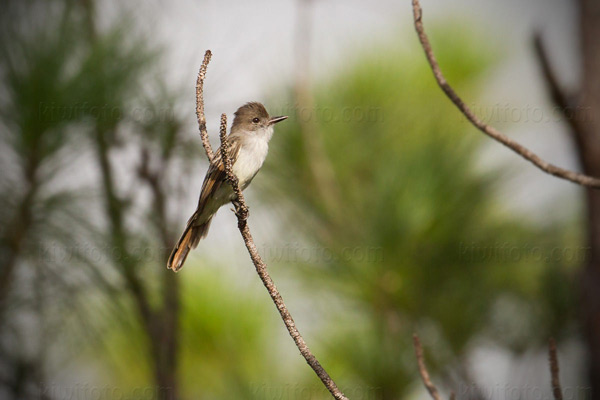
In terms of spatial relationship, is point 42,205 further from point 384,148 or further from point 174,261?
point 384,148

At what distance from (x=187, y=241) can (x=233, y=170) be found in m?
0.44

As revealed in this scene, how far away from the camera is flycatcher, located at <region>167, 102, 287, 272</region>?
310 centimetres

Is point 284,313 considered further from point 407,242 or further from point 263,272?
point 407,242

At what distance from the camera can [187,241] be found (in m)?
3.12

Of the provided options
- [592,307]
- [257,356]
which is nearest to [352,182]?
[257,356]

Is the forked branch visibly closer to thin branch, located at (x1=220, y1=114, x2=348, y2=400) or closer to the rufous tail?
thin branch, located at (x1=220, y1=114, x2=348, y2=400)

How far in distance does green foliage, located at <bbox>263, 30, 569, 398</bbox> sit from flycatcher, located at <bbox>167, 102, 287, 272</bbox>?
0.90 feet

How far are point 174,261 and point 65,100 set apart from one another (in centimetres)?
80

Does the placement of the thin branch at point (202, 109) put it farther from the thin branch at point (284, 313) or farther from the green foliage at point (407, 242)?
the green foliage at point (407, 242)

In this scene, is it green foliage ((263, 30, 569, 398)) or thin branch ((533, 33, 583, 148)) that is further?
green foliage ((263, 30, 569, 398))

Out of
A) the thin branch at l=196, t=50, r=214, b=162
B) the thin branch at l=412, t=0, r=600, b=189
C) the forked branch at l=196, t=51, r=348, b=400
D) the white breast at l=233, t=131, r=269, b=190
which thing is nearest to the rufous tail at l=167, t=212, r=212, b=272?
the white breast at l=233, t=131, r=269, b=190

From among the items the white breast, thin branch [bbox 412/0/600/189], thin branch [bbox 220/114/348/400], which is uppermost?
the white breast

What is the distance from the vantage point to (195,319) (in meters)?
4.01

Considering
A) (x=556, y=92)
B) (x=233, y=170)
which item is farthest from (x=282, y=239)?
(x=556, y=92)
